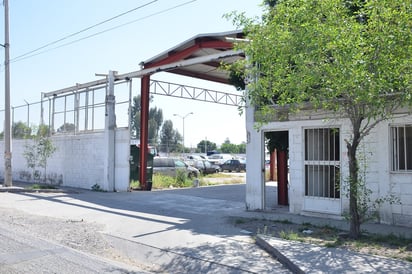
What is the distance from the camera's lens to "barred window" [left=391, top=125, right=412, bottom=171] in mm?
9855

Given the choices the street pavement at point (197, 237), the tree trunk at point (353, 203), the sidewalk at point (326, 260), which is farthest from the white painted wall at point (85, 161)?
the sidewalk at point (326, 260)

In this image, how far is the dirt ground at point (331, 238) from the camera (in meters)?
7.46

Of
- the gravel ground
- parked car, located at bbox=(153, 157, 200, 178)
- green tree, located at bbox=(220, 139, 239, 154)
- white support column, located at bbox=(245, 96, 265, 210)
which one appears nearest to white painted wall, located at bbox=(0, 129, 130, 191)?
parked car, located at bbox=(153, 157, 200, 178)

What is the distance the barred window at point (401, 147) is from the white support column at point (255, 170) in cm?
391

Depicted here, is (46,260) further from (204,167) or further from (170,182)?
(204,167)

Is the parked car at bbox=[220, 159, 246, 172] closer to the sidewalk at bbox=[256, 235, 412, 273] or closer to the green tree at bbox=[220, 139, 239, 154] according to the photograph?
the sidewalk at bbox=[256, 235, 412, 273]

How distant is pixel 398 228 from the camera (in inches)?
374

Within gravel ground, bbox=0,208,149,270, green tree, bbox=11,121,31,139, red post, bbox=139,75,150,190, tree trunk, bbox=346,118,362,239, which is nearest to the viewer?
gravel ground, bbox=0,208,149,270

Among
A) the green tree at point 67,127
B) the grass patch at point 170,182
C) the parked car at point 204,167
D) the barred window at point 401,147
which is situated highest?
the green tree at point 67,127

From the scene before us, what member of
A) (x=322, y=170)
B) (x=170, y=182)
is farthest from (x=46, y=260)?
(x=170, y=182)

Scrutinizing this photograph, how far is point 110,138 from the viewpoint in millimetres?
→ 19844

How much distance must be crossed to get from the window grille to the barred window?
146 centimetres

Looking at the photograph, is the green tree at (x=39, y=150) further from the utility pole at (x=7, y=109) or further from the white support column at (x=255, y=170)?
the white support column at (x=255, y=170)

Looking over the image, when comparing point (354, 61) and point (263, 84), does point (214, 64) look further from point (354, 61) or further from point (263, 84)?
point (354, 61)
